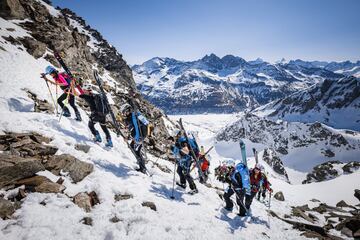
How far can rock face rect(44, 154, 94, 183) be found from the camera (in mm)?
9203

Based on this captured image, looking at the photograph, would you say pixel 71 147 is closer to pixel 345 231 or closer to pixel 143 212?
pixel 143 212

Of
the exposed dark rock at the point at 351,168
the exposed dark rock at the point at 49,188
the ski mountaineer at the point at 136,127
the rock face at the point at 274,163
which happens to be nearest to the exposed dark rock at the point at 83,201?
the exposed dark rock at the point at 49,188

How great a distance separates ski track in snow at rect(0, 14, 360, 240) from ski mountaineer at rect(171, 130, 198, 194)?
67 centimetres

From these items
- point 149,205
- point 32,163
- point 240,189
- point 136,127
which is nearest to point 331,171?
point 240,189

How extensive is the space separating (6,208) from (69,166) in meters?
3.15

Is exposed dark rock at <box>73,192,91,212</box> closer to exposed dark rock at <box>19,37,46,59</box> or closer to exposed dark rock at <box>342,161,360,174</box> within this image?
exposed dark rock at <box>19,37,46,59</box>

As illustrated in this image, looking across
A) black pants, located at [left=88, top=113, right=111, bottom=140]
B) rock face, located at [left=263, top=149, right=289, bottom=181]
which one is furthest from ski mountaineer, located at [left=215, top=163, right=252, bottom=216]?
rock face, located at [left=263, top=149, right=289, bottom=181]

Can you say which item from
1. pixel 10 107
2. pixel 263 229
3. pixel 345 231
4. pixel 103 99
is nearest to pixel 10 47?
pixel 10 107

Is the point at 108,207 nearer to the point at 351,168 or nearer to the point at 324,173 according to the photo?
the point at 351,168

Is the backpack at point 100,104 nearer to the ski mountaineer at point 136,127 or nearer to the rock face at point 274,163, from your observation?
the ski mountaineer at point 136,127

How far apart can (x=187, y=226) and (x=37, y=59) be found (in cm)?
2564

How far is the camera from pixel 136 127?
13141 millimetres

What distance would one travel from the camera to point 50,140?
11133mm

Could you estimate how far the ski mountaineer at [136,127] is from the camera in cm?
1313
